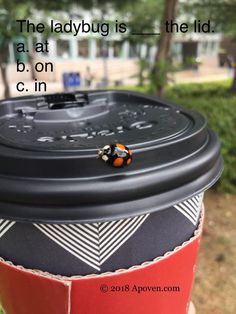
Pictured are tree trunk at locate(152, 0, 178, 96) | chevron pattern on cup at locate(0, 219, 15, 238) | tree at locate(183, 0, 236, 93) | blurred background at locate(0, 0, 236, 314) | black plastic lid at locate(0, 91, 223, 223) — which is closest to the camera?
black plastic lid at locate(0, 91, 223, 223)

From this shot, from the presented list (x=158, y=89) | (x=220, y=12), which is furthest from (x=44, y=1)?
(x=220, y=12)

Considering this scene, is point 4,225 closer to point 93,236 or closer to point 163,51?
point 93,236

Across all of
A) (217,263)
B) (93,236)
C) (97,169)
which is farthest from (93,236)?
(217,263)

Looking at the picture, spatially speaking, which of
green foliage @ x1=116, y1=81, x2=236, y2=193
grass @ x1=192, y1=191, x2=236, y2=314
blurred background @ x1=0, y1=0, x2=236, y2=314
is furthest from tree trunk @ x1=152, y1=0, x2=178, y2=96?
grass @ x1=192, y1=191, x2=236, y2=314

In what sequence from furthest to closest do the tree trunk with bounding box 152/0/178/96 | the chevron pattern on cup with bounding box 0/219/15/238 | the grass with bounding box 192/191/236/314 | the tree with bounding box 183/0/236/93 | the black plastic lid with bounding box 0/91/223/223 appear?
the tree with bounding box 183/0/236/93, the tree trunk with bounding box 152/0/178/96, the grass with bounding box 192/191/236/314, the chevron pattern on cup with bounding box 0/219/15/238, the black plastic lid with bounding box 0/91/223/223

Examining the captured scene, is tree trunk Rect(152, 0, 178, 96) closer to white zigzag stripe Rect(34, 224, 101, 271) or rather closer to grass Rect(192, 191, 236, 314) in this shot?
grass Rect(192, 191, 236, 314)

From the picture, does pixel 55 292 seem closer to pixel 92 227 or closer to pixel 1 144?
pixel 92 227
